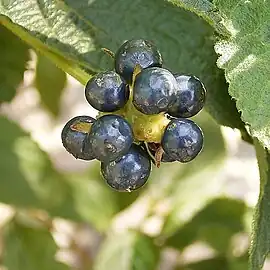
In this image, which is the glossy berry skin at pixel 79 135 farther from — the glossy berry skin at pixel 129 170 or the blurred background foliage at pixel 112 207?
the blurred background foliage at pixel 112 207

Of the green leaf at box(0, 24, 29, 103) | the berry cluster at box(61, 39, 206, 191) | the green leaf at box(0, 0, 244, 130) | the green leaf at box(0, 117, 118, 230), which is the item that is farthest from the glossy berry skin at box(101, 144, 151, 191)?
the green leaf at box(0, 117, 118, 230)

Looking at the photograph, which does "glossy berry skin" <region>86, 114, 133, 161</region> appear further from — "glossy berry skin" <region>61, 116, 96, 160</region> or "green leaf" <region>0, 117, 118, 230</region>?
"green leaf" <region>0, 117, 118, 230</region>

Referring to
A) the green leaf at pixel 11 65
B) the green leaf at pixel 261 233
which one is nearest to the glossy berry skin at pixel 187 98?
the green leaf at pixel 261 233

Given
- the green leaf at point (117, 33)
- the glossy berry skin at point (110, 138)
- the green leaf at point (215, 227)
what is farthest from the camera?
the green leaf at point (215, 227)

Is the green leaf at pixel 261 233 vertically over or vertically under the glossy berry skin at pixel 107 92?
under

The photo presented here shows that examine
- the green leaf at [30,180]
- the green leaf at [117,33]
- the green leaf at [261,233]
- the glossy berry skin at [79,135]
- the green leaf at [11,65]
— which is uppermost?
the glossy berry skin at [79,135]

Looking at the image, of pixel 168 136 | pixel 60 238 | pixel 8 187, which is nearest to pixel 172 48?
pixel 168 136

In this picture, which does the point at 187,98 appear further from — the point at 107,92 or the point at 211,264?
the point at 211,264

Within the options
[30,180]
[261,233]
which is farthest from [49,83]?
[261,233]
